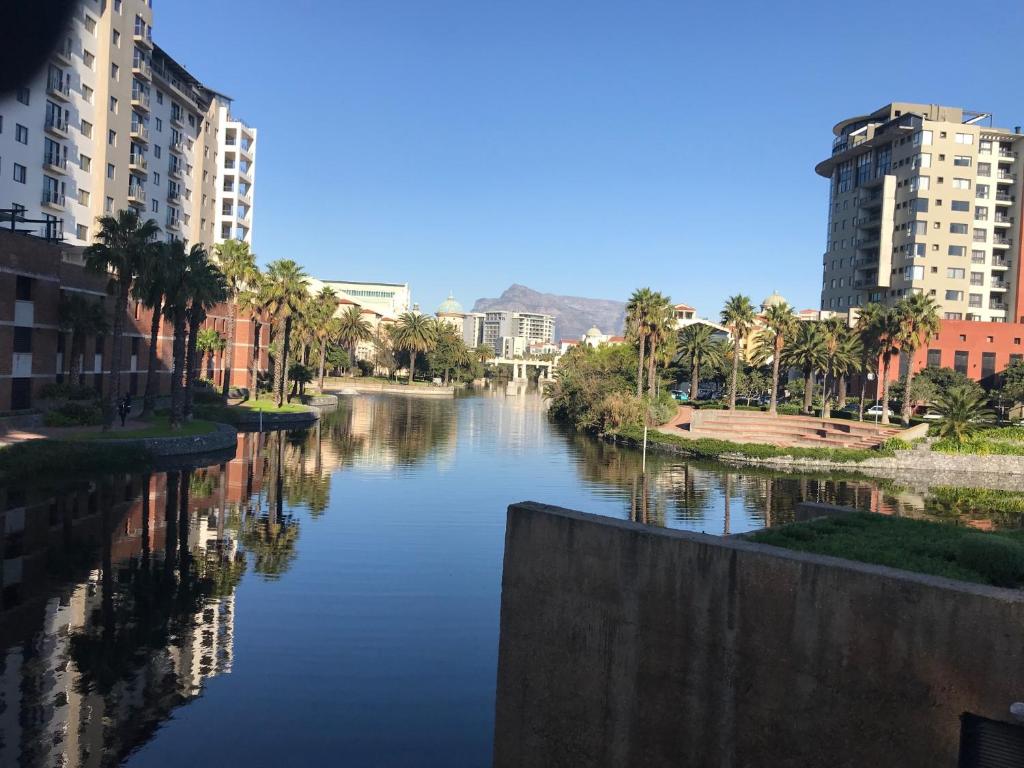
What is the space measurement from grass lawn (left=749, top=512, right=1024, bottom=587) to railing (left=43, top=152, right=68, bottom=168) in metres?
60.2

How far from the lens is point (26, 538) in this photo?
24.7 metres

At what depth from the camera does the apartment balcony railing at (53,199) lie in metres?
57.7

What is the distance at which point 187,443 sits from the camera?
4450cm

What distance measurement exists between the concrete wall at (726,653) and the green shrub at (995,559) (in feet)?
5.98

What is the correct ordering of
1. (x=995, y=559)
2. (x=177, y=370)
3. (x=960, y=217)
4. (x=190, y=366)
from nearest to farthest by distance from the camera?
1. (x=995, y=559)
2. (x=177, y=370)
3. (x=190, y=366)
4. (x=960, y=217)

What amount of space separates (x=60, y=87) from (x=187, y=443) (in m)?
31.3

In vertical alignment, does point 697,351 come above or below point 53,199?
below

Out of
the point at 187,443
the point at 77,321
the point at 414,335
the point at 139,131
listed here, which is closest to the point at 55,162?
the point at 139,131

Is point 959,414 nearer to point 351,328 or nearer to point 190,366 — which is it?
point 190,366

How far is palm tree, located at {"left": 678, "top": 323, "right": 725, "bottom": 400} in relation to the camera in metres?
91.4

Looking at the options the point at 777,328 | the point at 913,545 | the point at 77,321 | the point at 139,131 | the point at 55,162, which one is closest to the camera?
the point at 913,545

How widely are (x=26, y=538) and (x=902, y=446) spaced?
52450mm

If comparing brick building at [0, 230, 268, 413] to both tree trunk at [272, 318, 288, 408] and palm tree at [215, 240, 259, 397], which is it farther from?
tree trunk at [272, 318, 288, 408]

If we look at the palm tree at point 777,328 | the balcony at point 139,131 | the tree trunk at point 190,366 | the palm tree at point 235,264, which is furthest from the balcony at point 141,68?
the palm tree at point 777,328
